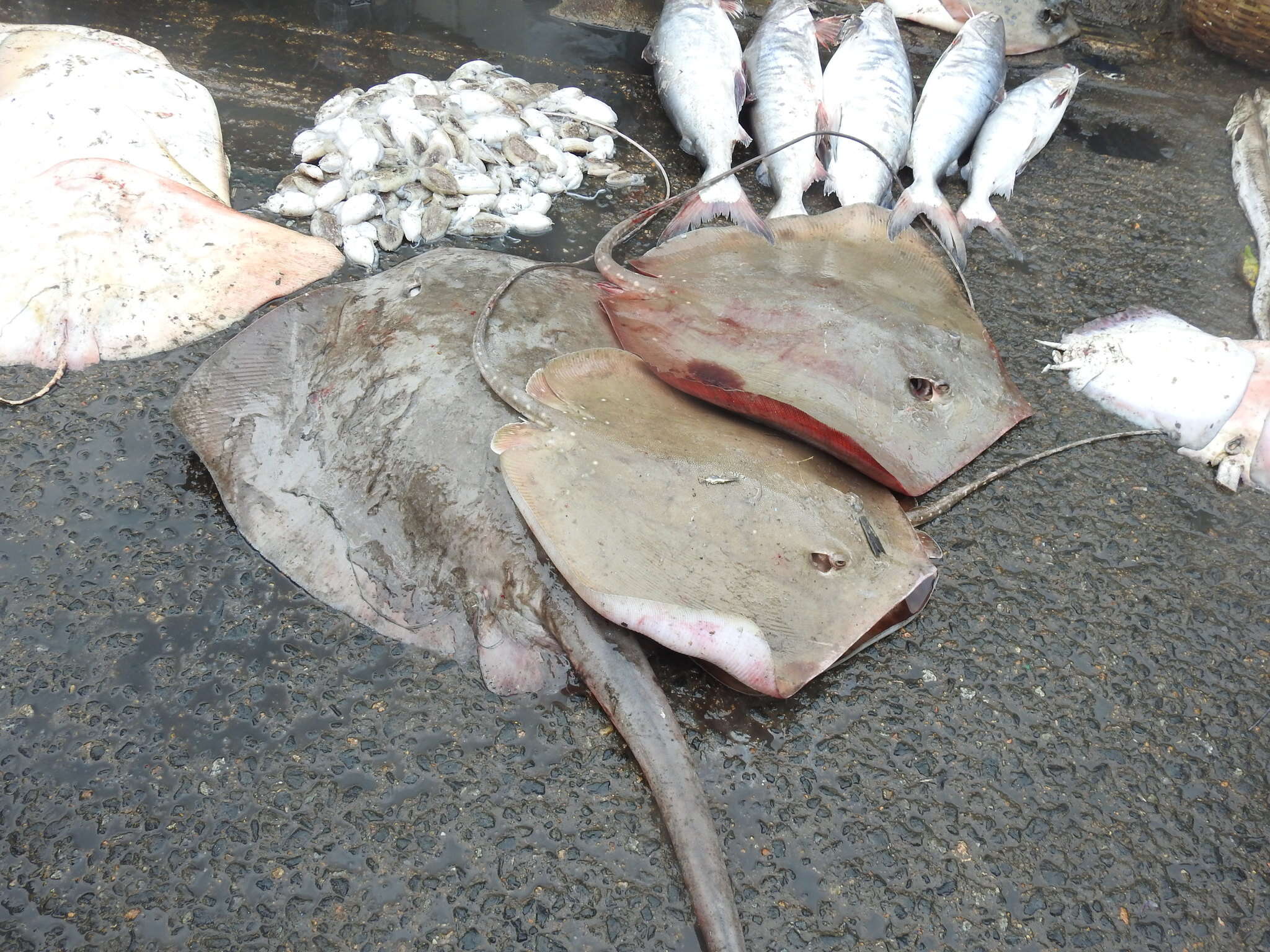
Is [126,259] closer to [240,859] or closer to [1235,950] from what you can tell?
[240,859]

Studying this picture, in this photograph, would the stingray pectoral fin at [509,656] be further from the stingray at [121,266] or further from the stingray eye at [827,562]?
the stingray at [121,266]

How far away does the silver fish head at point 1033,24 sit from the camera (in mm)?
6227

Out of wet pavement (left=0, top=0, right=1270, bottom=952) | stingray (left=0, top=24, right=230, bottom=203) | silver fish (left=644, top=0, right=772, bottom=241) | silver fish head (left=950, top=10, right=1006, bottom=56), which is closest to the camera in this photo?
wet pavement (left=0, top=0, right=1270, bottom=952)

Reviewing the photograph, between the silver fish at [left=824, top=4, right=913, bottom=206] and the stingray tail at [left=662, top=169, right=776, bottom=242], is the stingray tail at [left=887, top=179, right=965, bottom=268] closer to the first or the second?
the silver fish at [left=824, top=4, right=913, bottom=206]

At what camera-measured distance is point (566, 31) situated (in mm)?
6148

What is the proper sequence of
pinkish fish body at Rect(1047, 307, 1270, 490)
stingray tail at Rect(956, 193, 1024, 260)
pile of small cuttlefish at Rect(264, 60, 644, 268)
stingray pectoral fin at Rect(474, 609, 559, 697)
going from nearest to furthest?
stingray pectoral fin at Rect(474, 609, 559, 697)
pinkish fish body at Rect(1047, 307, 1270, 490)
pile of small cuttlefish at Rect(264, 60, 644, 268)
stingray tail at Rect(956, 193, 1024, 260)

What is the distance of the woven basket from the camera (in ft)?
19.1

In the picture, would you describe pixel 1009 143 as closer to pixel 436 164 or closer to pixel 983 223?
pixel 983 223

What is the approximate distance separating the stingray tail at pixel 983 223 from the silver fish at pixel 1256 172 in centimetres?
112

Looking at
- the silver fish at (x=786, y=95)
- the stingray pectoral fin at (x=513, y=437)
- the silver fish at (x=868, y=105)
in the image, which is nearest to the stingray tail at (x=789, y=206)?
the silver fish at (x=786, y=95)

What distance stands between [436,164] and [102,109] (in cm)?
154

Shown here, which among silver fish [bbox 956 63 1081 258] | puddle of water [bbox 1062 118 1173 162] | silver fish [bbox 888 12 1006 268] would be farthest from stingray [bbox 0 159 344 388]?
puddle of water [bbox 1062 118 1173 162]

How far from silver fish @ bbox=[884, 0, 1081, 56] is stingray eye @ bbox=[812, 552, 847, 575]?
5.37 m

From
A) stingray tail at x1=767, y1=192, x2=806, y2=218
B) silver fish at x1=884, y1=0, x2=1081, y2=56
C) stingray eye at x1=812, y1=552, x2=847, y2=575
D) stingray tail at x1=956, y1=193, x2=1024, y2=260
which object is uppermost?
silver fish at x1=884, y1=0, x2=1081, y2=56
